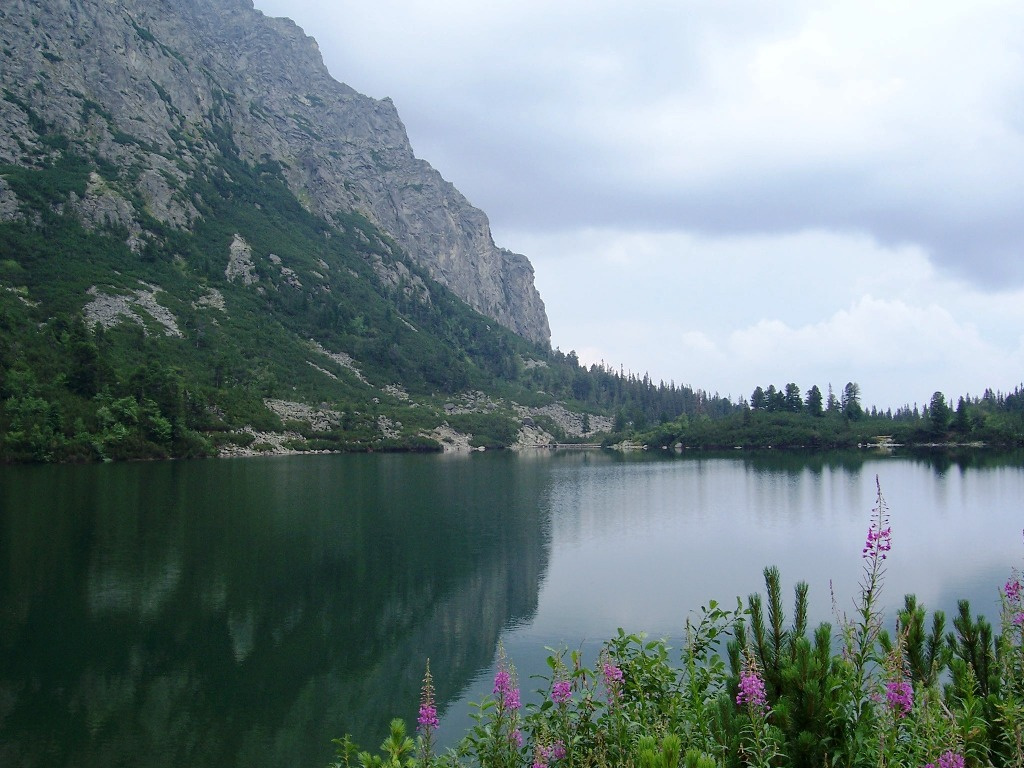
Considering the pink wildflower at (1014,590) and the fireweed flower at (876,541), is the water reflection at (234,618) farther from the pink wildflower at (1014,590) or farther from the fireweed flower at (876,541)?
the pink wildflower at (1014,590)

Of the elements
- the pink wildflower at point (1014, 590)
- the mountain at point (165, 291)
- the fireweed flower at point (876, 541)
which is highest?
the mountain at point (165, 291)

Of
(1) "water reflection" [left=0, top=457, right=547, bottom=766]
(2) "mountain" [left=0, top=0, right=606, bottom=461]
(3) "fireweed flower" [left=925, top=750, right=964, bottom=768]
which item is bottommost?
(1) "water reflection" [left=0, top=457, right=547, bottom=766]

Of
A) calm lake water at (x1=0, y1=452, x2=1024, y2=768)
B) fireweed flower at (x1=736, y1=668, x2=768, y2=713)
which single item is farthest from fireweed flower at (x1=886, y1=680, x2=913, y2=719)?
calm lake water at (x1=0, y1=452, x2=1024, y2=768)

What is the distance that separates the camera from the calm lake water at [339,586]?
48.8 feet

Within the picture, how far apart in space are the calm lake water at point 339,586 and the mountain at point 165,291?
115ft

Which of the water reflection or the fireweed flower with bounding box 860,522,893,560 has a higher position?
the fireweed flower with bounding box 860,522,893,560

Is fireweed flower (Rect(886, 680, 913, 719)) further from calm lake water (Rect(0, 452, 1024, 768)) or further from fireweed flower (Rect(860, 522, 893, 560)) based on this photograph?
calm lake water (Rect(0, 452, 1024, 768))

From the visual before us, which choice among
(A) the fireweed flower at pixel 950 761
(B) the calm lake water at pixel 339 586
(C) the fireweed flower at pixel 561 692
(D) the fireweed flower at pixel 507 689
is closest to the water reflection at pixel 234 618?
(B) the calm lake water at pixel 339 586

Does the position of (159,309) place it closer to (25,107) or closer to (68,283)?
(68,283)

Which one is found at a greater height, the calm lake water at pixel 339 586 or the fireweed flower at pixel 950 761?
the fireweed flower at pixel 950 761

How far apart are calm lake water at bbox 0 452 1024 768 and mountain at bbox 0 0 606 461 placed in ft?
115

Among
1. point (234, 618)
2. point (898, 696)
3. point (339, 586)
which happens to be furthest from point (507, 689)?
point (339, 586)

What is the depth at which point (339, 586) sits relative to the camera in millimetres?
25562

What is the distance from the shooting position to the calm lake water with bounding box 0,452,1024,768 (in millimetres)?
14859
